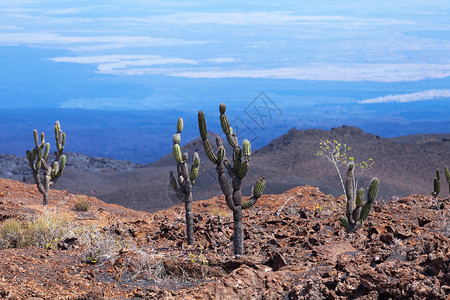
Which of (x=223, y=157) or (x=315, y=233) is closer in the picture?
(x=223, y=157)

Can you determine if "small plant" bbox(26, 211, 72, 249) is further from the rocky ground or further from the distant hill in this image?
the distant hill

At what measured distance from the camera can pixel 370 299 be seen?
5.37m

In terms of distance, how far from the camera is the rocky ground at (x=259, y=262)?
5566mm

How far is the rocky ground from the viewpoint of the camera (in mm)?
5566

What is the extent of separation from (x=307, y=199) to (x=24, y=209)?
260 inches

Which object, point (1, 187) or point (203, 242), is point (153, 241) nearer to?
point (203, 242)

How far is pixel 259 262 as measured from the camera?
6887mm

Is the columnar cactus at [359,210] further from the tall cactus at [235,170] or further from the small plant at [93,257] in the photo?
the small plant at [93,257]

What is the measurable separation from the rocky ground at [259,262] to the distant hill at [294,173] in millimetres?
10694

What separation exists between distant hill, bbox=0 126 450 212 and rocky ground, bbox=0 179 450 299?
421 inches

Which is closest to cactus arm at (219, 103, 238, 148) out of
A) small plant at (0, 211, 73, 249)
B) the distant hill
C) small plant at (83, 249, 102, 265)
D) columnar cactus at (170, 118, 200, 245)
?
columnar cactus at (170, 118, 200, 245)

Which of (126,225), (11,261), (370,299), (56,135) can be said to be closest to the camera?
(370,299)

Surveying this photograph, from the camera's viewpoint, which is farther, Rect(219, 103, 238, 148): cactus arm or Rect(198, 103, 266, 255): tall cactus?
Rect(219, 103, 238, 148): cactus arm

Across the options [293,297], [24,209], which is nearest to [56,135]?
[24,209]
